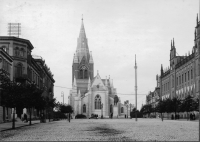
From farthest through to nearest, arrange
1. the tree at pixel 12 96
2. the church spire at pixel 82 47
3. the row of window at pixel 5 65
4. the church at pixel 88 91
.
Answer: the church spire at pixel 82 47 < the church at pixel 88 91 < the row of window at pixel 5 65 < the tree at pixel 12 96

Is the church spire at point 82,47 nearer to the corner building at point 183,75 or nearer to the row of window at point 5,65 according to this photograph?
the corner building at point 183,75

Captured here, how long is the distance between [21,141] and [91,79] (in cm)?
13855

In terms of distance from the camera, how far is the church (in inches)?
5492

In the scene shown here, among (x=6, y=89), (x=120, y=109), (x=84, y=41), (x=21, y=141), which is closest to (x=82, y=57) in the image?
(x=84, y=41)

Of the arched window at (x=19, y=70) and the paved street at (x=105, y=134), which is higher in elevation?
the arched window at (x=19, y=70)

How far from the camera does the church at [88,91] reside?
139500 mm

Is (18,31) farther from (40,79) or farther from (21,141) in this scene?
(21,141)

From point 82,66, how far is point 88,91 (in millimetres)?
15724

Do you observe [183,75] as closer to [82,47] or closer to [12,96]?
[12,96]

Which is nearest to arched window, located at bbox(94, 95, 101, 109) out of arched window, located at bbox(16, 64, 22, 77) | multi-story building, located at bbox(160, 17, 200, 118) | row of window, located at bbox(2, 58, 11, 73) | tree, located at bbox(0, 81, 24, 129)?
multi-story building, located at bbox(160, 17, 200, 118)

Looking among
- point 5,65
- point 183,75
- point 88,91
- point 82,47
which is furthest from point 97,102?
point 5,65

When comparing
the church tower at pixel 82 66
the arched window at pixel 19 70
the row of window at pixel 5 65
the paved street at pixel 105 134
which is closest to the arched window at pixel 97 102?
the church tower at pixel 82 66

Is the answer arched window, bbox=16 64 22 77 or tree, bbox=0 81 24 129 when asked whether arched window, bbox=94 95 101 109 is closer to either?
arched window, bbox=16 64 22 77

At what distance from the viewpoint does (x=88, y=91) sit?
142875 millimetres
